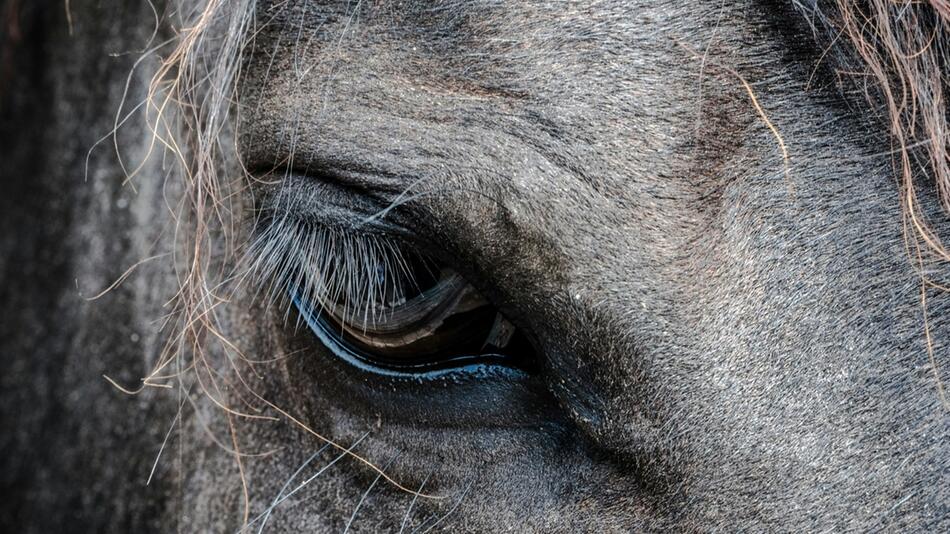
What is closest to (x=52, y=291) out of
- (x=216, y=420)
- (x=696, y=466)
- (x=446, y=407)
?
(x=216, y=420)

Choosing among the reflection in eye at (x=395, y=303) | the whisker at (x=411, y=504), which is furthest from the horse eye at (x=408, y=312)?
the whisker at (x=411, y=504)

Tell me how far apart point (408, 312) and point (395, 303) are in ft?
0.07

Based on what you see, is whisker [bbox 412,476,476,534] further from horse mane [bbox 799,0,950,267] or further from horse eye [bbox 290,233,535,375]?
horse mane [bbox 799,0,950,267]

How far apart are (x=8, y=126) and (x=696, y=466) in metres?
1.35

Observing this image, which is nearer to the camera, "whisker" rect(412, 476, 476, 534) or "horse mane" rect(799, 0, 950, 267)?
"horse mane" rect(799, 0, 950, 267)

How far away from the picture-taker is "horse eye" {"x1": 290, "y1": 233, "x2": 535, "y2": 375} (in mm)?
993

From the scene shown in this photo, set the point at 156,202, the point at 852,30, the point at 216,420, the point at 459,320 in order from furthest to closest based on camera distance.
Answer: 1. the point at 156,202
2. the point at 216,420
3. the point at 459,320
4. the point at 852,30

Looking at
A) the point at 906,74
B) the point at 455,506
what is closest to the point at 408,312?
the point at 455,506

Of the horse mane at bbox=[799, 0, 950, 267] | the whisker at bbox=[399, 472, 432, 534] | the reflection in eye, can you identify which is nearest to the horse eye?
the reflection in eye

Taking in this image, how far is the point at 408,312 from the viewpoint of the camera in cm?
102

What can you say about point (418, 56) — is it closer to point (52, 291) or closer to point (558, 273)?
point (558, 273)

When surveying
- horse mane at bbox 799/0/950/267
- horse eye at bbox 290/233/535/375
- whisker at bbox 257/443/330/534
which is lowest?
whisker at bbox 257/443/330/534

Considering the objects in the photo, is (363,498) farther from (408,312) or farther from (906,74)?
(906,74)

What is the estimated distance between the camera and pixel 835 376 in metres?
0.84
